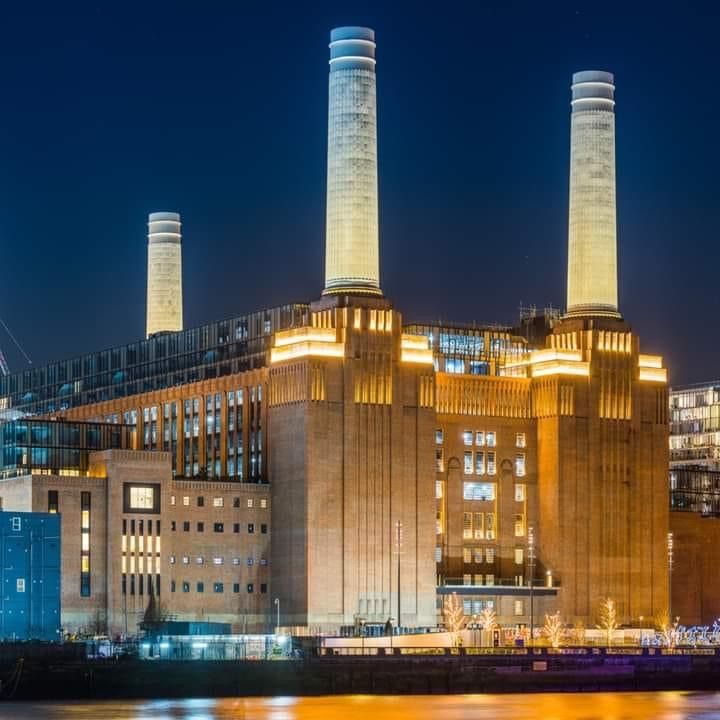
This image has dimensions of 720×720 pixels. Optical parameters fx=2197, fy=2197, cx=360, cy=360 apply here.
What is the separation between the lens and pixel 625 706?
484ft

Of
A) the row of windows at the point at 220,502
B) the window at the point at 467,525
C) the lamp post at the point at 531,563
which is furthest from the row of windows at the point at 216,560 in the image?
the lamp post at the point at 531,563

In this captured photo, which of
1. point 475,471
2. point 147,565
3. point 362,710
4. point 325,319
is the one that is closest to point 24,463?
point 147,565

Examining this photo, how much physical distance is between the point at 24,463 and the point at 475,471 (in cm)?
4076

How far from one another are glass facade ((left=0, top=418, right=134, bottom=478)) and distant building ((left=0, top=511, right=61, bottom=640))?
47.6ft

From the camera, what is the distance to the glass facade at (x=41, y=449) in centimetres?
18825

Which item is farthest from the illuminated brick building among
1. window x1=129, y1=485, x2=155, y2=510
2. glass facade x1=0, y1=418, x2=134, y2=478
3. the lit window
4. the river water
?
the river water

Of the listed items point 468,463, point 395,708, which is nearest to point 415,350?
point 468,463

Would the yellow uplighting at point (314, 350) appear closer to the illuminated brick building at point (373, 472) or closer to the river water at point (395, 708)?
the illuminated brick building at point (373, 472)

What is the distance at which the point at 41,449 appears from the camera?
619 feet

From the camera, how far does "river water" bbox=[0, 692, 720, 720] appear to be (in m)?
135

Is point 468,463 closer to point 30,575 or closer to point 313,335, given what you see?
point 313,335

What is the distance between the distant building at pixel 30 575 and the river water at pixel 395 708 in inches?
1015

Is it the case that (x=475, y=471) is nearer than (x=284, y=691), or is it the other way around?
(x=284, y=691)

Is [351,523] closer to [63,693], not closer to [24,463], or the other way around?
[24,463]
